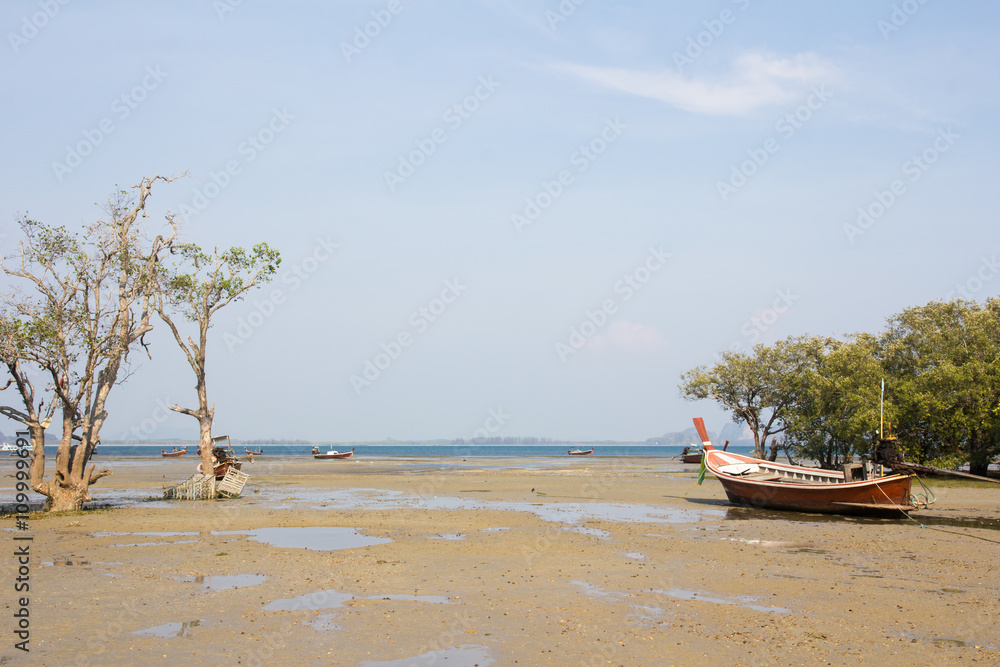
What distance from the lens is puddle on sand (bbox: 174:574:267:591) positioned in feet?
44.2

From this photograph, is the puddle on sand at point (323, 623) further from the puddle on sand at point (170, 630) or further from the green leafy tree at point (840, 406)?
the green leafy tree at point (840, 406)

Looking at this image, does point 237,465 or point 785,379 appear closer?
point 237,465

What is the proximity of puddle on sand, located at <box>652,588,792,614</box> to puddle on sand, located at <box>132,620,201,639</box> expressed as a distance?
7734 mm

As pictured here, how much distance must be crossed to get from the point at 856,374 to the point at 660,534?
109ft

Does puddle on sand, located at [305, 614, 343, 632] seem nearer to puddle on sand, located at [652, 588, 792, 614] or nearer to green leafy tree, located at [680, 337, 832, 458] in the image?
puddle on sand, located at [652, 588, 792, 614]

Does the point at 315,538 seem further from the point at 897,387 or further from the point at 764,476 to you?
the point at 897,387

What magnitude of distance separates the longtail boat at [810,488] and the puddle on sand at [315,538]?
51.6 ft

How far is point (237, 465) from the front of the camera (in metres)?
39.3

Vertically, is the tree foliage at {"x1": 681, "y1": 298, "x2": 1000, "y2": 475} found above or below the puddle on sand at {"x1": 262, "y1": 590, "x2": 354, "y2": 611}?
above

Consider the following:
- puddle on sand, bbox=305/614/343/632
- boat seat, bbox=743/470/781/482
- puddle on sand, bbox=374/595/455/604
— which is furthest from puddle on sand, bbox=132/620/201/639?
boat seat, bbox=743/470/781/482

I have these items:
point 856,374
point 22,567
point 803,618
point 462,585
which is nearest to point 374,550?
point 462,585

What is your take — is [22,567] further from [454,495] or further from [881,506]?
[881,506]

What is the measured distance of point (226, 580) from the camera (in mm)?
14016

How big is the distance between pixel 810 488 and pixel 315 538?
57.8 feet
